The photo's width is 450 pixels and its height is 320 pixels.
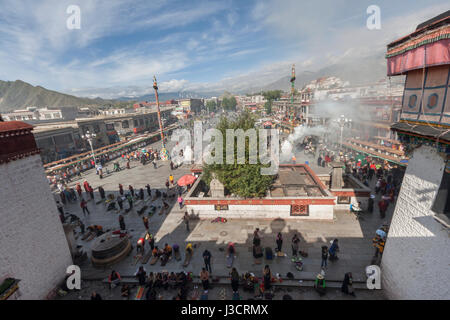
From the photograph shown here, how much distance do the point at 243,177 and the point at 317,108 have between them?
36.8 metres

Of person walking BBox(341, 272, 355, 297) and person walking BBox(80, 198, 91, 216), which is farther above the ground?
person walking BBox(80, 198, 91, 216)

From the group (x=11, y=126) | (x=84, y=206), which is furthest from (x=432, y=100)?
(x=84, y=206)

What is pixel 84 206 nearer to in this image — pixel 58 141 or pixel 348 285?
pixel 348 285

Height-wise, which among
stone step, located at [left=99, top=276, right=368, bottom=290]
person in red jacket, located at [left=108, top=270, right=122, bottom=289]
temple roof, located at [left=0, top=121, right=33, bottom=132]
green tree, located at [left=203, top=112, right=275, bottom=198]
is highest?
temple roof, located at [left=0, top=121, right=33, bottom=132]

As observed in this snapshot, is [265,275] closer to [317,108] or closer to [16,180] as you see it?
[16,180]

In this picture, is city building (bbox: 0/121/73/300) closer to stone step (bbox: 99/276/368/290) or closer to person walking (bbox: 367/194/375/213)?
stone step (bbox: 99/276/368/290)

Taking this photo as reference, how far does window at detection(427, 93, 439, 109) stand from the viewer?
18.7ft

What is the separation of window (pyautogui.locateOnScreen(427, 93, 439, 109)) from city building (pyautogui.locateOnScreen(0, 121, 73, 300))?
1362 centimetres

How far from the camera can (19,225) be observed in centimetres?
783

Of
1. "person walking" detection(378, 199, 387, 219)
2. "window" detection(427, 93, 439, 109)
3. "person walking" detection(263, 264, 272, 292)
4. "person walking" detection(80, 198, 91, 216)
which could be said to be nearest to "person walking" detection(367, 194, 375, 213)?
"person walking" detection(378, 199, 387, 219)

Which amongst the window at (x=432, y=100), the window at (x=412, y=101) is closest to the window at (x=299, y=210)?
the window at (x=412, y=101)

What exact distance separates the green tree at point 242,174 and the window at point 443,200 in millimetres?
8359
